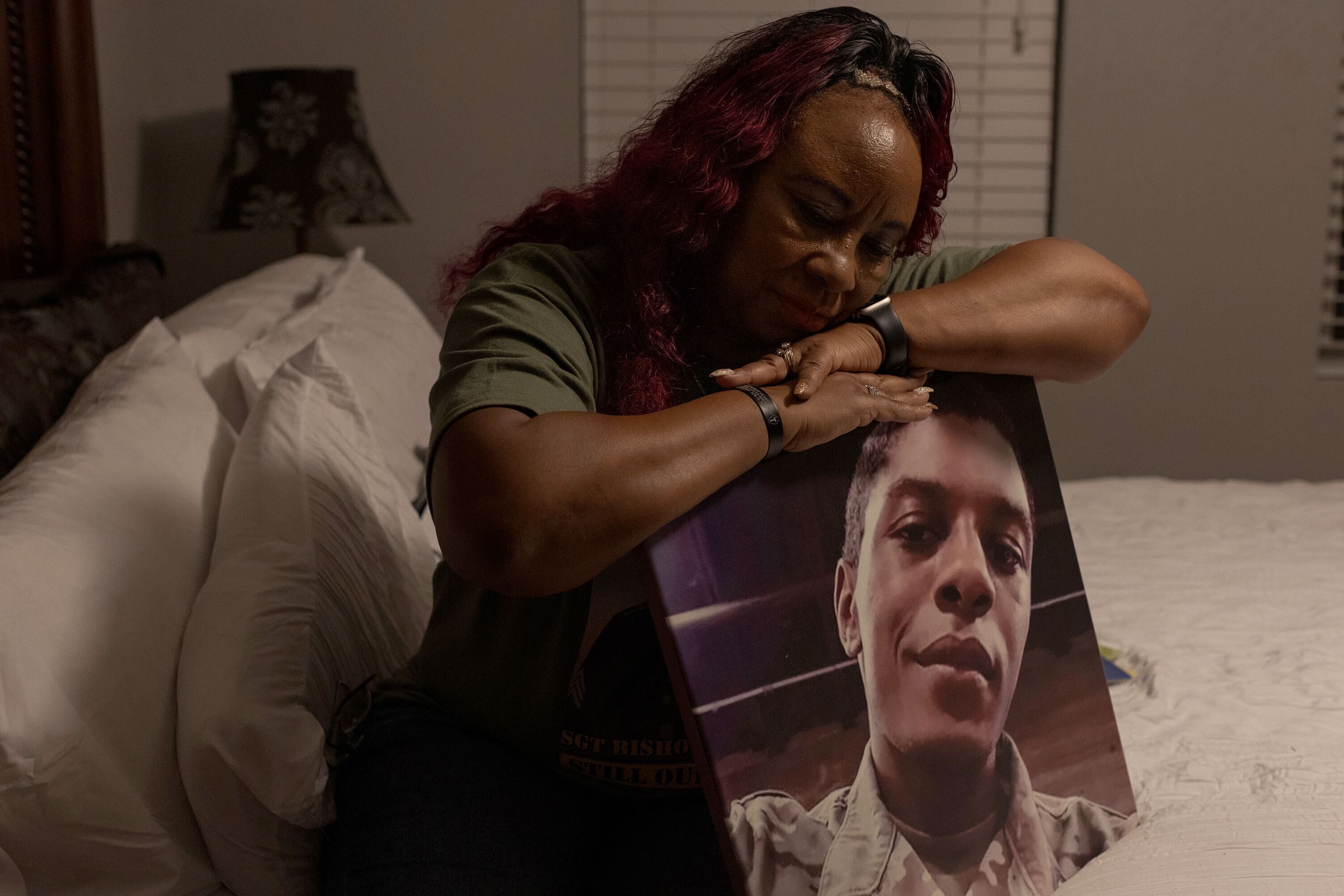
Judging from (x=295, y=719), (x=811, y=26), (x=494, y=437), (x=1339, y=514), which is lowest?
(x=1339, y=514)

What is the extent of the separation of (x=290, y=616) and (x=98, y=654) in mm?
188

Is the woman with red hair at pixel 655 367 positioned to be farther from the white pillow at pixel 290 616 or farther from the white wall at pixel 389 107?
the white wall at pixel 389 107

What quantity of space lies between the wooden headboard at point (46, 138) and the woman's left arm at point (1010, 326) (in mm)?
1587

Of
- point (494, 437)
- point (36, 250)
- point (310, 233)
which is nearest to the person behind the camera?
point (494, 437)

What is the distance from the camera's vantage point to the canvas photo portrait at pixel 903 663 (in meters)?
0.92

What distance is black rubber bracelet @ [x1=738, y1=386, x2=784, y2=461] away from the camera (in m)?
0.95

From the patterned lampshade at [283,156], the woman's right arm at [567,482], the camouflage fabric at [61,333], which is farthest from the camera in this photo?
the patterned lampshade at [283,156]

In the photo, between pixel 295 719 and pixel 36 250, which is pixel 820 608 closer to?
pixel 295 719

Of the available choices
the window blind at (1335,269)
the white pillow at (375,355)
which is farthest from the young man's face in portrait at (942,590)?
the window blind at (1335,269)

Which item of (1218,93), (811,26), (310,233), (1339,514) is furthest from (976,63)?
(811,26)

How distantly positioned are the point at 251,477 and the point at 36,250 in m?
1.14

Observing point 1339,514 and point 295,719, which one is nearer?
point 295,719

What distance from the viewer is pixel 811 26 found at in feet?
3.59

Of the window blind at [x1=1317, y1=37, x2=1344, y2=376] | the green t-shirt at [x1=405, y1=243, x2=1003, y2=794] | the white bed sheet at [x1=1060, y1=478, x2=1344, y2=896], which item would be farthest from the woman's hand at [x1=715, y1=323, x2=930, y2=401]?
the window blind at [x1=1317, y1=37, x2=1344, y2=376]
